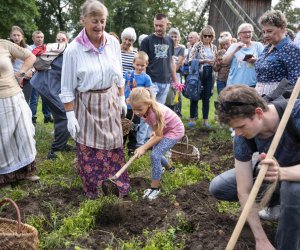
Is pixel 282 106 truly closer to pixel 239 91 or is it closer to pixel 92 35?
pixel 239 91

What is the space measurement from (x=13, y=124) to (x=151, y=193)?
1.81 metres

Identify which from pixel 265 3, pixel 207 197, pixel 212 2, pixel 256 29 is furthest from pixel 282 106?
pixel 212 2

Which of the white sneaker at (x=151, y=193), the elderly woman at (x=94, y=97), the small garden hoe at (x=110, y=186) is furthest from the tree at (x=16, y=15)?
the white sneaker at (x=151, y=193)

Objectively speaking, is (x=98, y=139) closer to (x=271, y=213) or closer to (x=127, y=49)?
(x=271, y=213)

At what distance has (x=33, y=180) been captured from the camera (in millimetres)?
4922

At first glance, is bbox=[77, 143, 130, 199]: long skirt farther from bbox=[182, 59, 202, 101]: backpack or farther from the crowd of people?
bbox=[182, 59, 202, 101]: backpack

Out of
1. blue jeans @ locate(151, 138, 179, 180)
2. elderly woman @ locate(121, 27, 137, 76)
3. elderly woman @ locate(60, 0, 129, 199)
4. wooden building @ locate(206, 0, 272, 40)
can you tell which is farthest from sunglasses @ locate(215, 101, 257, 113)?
wooden building @ locate(206, 0, 272, 40)

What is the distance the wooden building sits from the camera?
1872 centimetres

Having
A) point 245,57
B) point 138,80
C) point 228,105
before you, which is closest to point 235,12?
point 245,57

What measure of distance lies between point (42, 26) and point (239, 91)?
35567 mm

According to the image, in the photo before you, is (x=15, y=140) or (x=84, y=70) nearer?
(x=84, y=70)

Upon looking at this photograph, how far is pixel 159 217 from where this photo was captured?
11.9 feet

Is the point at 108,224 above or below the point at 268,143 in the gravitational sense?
below

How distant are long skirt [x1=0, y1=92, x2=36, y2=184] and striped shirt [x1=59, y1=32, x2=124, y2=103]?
3.23ft
